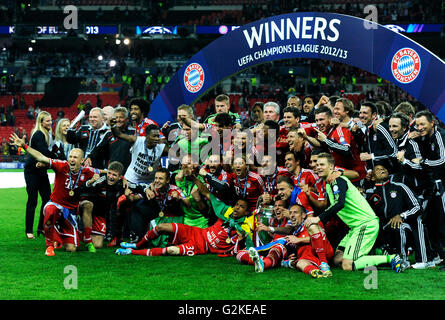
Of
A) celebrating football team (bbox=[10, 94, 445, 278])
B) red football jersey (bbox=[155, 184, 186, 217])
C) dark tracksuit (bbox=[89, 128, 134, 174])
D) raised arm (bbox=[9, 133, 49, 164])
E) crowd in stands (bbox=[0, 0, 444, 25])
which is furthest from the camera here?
crowd in stands (bbox=[0, 0, 444, 25])

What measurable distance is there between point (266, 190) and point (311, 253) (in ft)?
4.08

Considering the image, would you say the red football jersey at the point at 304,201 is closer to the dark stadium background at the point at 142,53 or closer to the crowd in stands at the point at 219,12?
the dark stadium background at the point at 142,53

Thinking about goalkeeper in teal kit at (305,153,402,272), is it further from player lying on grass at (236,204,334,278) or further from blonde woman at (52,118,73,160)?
blonde woman at (52,118,73,160)

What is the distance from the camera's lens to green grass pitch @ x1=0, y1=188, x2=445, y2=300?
224 inches

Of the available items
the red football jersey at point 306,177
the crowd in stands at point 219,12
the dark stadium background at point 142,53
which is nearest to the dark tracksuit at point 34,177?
the red football jersey at point 306,177

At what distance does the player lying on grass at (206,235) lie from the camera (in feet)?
26.0

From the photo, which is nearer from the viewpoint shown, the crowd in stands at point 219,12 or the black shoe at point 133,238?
the black shoe at point 133,238

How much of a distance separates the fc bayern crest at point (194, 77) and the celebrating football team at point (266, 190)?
893 mm

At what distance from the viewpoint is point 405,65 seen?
7.89 metres

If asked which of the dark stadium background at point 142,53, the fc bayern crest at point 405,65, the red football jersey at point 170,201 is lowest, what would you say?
the red football jersey at point 170,201

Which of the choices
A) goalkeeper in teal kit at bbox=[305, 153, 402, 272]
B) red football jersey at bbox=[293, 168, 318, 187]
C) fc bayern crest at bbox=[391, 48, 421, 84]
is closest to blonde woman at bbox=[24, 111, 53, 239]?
red football jersey at bbox=[293, 168, 318, 187]

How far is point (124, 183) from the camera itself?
8.54 m

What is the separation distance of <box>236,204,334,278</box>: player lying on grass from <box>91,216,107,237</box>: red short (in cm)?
240
